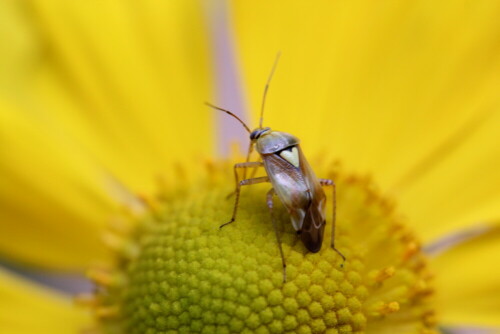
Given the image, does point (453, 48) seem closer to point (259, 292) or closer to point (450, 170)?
point (450, 170)

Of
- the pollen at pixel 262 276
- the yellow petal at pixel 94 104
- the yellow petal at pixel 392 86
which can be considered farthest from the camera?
the yellow petal at pixel 94 104

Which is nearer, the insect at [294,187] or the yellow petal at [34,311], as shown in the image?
the insect at [294,187]

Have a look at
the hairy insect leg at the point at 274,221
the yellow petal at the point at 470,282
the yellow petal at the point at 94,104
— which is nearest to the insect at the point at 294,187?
the hairy insect leg at the point at 274,221

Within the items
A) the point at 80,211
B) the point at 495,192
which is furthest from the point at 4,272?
the point at 495,192

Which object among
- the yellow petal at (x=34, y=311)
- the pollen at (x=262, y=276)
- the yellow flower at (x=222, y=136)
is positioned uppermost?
the yellow flower at (x=222, y=136)

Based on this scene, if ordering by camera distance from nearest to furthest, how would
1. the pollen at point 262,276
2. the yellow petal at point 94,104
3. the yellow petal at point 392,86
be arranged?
the pollen at point 262,276, the yellow petal at point 392,86, the yellow petal at point 94,104

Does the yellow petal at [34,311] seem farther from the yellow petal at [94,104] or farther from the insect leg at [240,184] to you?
the insect leg at [240,184]
